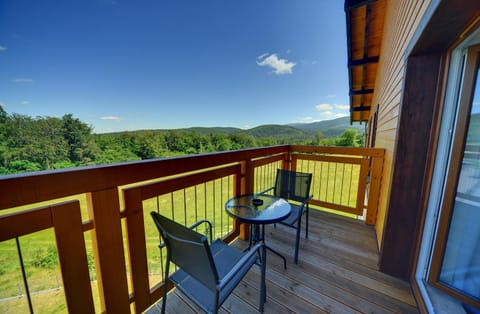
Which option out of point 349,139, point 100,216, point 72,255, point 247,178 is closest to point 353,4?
point 247,178

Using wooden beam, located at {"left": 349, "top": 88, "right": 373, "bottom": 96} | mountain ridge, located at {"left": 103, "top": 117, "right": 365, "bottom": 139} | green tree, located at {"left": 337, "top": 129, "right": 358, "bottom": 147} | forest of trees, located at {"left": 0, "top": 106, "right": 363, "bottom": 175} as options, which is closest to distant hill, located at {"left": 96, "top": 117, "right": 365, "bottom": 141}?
mountain ridge, located at {"left": 103, "top": 117, "right": 365, "bottom": 139}

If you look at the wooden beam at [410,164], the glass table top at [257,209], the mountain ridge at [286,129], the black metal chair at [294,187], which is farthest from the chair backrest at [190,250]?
the mountain ridge at [286,129]

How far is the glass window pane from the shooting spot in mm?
1169

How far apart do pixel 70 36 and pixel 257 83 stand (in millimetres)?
17203

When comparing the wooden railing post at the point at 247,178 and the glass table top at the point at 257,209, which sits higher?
the wooden railing post at the point at 247,178

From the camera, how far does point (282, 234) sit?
8.46ft

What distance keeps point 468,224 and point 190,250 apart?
5.82ft

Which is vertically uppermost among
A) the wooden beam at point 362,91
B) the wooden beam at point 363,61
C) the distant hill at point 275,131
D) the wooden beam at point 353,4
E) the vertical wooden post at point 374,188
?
the wooden beam at point 353,4

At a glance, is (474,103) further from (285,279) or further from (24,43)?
(24,43)

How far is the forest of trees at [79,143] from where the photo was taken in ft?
53.3

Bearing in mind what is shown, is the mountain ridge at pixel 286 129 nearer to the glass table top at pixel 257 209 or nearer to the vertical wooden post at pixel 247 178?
the vertical wooden post at pixel 247 178

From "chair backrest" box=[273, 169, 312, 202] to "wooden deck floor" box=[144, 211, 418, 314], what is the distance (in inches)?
22.6

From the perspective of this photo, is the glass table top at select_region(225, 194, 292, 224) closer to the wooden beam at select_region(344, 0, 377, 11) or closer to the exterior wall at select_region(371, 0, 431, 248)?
the exterior wall at select_region(371, 0, 431, 248)

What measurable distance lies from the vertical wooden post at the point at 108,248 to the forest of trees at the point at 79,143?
15067 mm
